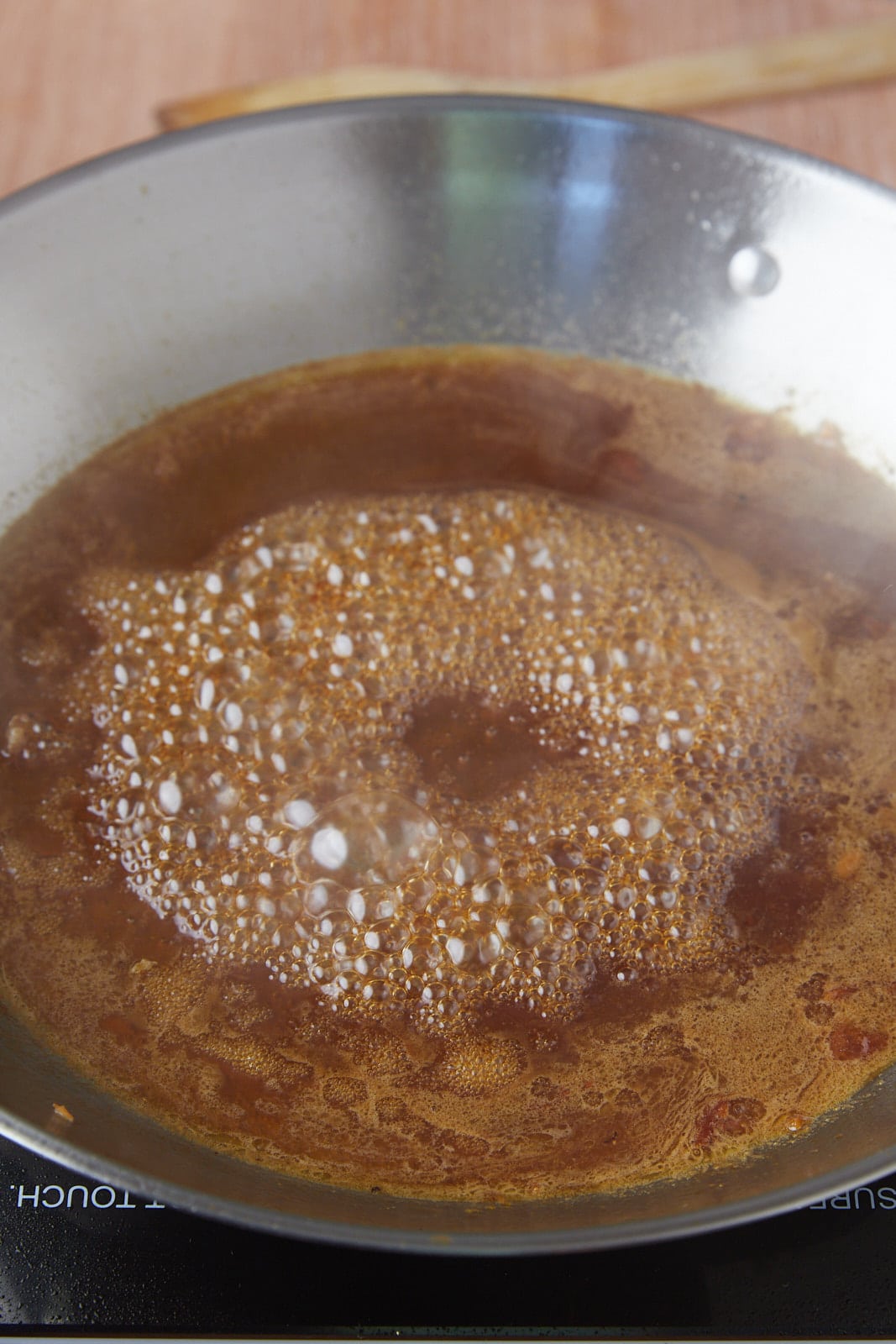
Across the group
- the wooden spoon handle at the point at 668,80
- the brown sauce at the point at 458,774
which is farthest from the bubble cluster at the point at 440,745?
the wooden spoon handle at the point at 668,80

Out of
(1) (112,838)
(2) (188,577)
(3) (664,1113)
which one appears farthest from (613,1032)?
(2) (188,577)

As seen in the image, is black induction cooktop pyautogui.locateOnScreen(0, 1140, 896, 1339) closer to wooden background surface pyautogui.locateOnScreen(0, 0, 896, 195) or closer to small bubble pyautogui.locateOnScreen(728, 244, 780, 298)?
small bubble pyautogui.locateOnScreen(728, 244, 780, 298)

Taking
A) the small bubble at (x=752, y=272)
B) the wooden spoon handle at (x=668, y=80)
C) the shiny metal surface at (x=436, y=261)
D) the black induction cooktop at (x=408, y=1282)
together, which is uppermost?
the wooden spoon handle at (x=668, y=80)

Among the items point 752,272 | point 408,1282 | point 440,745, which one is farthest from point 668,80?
point 408,1282

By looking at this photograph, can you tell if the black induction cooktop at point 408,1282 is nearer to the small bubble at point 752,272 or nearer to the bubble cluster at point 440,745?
the bubble cluster at point 440,745

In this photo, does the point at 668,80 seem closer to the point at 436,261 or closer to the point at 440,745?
the point at 436,261

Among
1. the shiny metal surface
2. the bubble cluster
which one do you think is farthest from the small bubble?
the bubble cluster
